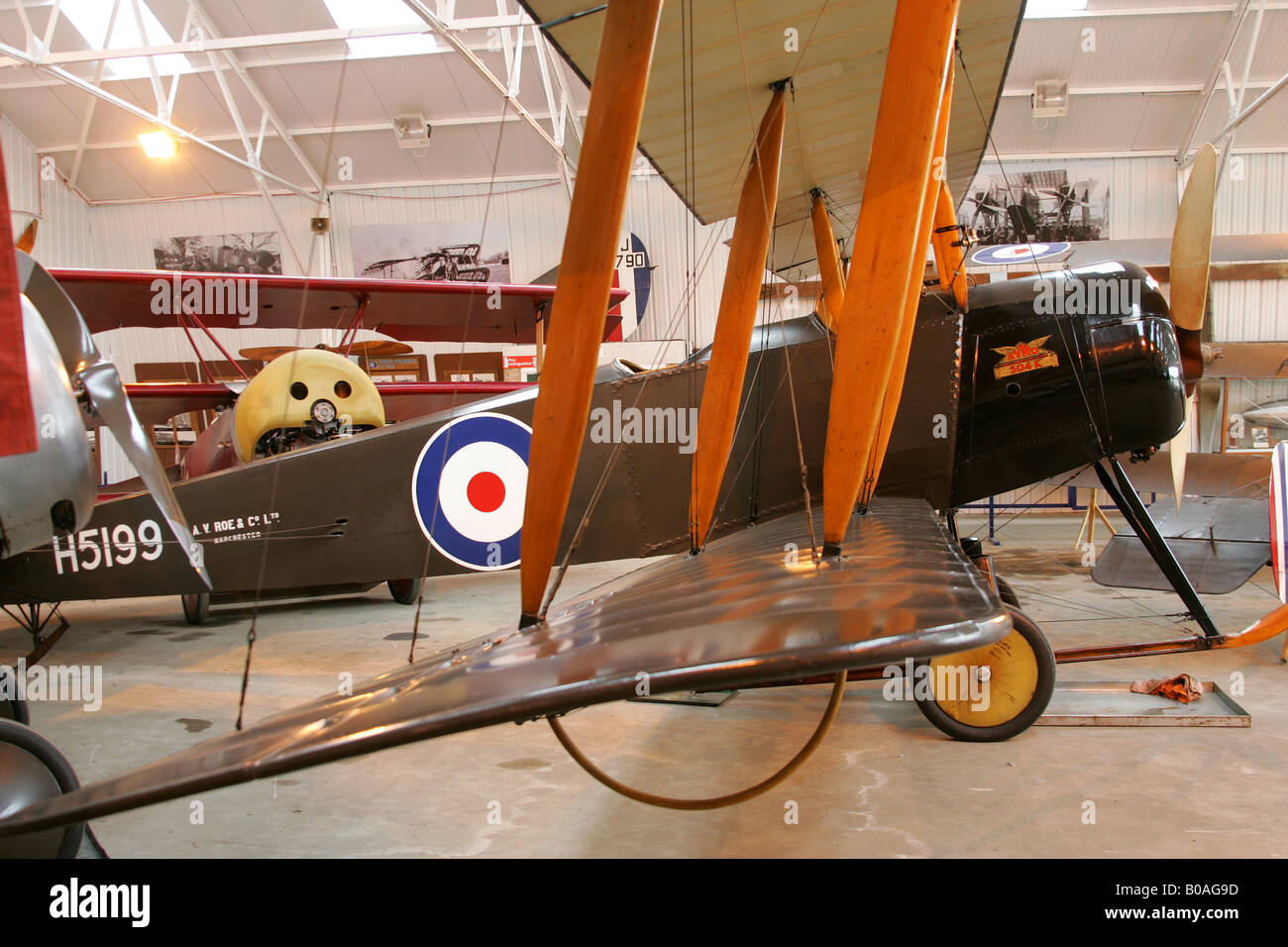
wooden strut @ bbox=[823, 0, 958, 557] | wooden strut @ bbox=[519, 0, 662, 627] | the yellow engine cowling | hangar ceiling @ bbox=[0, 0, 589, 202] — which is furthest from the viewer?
hangar ceiling @ bbox=[0, 0, 589, 202]

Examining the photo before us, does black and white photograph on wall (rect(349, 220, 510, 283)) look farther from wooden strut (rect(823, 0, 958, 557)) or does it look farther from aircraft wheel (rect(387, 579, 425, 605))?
wooden strut (rect(823, 0, 958, 557))

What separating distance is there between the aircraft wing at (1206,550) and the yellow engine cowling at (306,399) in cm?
550

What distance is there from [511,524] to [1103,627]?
3911mm

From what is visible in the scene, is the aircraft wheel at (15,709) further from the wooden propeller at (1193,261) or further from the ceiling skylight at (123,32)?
the ceiling skylight at (123,32)

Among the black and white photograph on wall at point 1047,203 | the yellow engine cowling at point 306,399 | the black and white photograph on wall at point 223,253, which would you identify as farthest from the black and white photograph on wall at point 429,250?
the yellow engine cowling at point 306,399

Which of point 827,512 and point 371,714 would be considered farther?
point 827,512

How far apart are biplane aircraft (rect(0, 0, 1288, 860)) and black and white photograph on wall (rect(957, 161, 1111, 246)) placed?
12.0 meters

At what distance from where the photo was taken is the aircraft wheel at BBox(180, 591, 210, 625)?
20.7ft

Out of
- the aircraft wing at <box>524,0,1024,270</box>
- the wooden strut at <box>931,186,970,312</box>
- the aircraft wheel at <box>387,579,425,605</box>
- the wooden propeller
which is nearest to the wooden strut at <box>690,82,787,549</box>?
the aircraft wing at <box>524,0,1024,270</box>

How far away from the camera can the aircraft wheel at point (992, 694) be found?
10.6 feet

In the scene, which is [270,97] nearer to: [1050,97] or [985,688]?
[1050,97]
